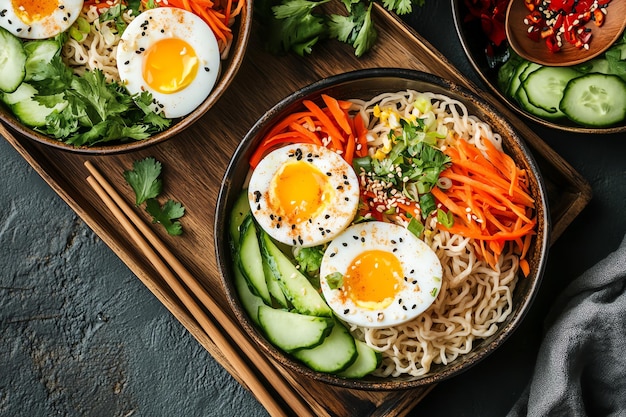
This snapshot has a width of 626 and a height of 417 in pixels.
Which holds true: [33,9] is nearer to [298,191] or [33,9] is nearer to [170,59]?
[170,59]

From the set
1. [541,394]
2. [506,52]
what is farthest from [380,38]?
[541,394]

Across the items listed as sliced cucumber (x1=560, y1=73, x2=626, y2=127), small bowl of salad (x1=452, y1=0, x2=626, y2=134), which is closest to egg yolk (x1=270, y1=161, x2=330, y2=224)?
small bowl of salad (x1=452, y1=0, x2=626, y2=134)

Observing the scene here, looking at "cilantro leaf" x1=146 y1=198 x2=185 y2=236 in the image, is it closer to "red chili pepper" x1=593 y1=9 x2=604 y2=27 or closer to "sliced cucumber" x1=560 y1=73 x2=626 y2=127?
"sliced cucumber" x1=560 y1=73 x2=626 y2=127

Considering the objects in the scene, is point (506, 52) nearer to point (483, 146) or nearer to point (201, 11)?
point (483, 146)


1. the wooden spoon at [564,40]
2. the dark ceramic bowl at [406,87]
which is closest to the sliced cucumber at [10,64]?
the dark ceramic bowl at [406,87]

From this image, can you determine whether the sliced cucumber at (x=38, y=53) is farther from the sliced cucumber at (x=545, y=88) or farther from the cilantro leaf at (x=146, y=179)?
the sliced cucumber at (x=545, y=88)

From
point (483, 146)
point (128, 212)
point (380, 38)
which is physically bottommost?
point (128, 212)
